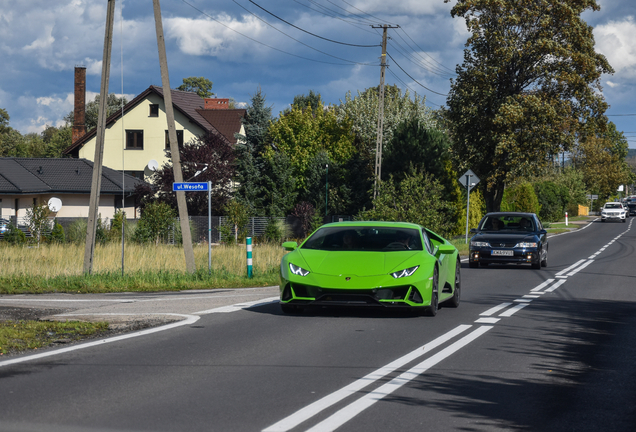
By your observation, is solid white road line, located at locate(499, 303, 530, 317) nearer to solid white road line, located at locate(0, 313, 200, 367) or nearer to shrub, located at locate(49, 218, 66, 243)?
solid white road line, located at locate(0, 313, 200, 367)

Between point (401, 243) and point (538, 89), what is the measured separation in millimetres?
32448

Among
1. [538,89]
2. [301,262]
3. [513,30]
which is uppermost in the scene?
[513,30]

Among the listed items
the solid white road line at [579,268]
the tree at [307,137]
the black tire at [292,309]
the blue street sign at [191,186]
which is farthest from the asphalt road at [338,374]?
the tree at [307,137]

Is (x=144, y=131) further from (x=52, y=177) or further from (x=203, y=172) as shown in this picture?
(x=203, y=172)

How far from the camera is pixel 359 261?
1030 cm

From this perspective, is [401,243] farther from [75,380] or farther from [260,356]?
[75,380]

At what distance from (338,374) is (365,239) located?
15.3 feet

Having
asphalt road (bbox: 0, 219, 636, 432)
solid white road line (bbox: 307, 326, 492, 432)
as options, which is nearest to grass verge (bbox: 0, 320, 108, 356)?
asphalt road (bbox: 0, 219, 636, 432)

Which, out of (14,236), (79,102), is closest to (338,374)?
(14,236)

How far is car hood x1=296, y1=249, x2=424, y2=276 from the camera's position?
33.2 feet

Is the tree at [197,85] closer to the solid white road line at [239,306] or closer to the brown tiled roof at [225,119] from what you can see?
the brown tiled roof at [225,119]

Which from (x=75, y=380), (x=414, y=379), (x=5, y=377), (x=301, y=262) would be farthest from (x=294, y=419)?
(x=301, y=262)

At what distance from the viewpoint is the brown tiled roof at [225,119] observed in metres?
59.1

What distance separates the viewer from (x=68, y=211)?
49.1 m
